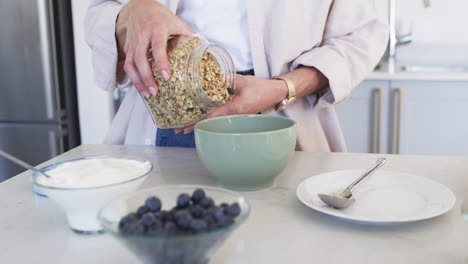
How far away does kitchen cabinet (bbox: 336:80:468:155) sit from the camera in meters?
2.14

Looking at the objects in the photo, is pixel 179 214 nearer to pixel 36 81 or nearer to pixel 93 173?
pixel 93 173

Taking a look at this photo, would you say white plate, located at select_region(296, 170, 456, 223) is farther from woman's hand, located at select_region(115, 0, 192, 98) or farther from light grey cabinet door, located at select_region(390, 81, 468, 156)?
light grey cabinet door, located at select_region(390, 81, 468, 156)

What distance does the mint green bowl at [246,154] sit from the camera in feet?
2.14

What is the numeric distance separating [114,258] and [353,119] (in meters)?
1.90

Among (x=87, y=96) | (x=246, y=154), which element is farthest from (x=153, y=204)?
(x=87, y=96)

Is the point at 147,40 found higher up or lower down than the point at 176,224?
higher up

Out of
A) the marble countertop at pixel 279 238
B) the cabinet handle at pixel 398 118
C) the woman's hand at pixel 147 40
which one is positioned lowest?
the cabinet handle at pixel 398 118

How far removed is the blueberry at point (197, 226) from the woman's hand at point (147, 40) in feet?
1.15

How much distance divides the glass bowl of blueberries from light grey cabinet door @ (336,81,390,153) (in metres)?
1.84

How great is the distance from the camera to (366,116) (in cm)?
224

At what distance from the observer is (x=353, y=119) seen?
2.26 meters

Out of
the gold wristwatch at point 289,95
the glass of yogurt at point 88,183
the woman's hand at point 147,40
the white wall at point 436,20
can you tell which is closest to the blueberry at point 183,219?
the glass of yogurt at point 88,183

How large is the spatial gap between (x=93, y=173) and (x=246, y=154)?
21 centimetres

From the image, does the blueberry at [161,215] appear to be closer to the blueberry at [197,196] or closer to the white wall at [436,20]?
the blueberry at [197,196]
